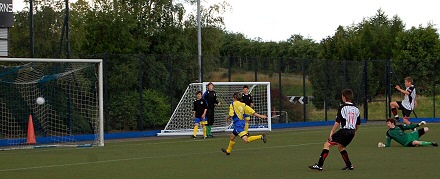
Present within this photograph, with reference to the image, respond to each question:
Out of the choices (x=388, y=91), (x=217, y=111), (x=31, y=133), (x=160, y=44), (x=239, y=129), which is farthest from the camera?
(x=160, y=44)

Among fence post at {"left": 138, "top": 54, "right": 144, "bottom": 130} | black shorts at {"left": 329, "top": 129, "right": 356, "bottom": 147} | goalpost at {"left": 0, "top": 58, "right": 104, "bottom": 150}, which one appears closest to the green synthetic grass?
black shorts at {"left": 329, "top": 129, "right": 356, "bottom": 147}

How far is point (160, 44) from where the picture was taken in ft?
175

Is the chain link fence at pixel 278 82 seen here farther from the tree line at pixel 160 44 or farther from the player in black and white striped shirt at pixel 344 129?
the player in black and white striped shirt at pixel 344 129

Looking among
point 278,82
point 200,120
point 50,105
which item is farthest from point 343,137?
point 278,82

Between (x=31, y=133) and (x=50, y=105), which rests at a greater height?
(x=50, y=105)

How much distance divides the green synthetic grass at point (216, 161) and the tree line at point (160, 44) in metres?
6.79

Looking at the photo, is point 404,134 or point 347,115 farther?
point 404,134

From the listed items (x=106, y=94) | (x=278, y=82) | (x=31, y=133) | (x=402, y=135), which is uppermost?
(x=278, y=82)

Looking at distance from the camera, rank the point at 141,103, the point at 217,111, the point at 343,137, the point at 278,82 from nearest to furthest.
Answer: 1. the point at 343,137
2. the point at 141,103
3. the point at 217,111
4. the point at 278,82

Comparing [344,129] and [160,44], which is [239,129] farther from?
[160,44]

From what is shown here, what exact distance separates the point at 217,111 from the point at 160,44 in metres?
21.6

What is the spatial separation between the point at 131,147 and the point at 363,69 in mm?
20145

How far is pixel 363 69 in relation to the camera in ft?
137

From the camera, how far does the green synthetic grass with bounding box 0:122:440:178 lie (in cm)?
1518
